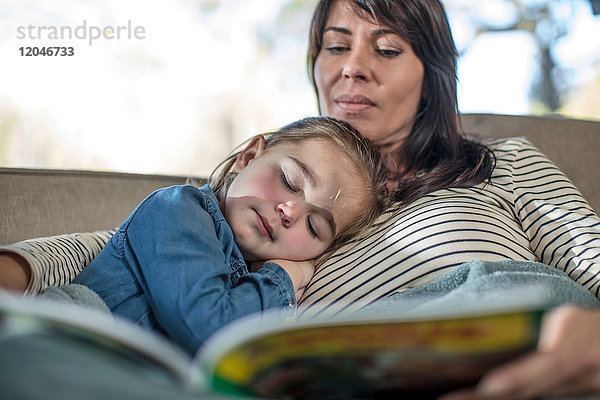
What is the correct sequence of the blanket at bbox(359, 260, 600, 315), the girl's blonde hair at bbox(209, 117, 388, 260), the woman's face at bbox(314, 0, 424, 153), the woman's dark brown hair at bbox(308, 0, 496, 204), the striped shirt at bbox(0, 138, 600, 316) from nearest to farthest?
the blanket at bbox(359, 260, 600, 315), the striped shirt at bbox(0, 138, 600, 316), the girl's blonde hair at bbox(209, 117, 388, 260), the woman's dark brown hair at bbox(308, 0, 496, 204), the woman's face at bbox(314, 0, 424, 153)

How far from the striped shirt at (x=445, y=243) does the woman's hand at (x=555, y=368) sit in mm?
476

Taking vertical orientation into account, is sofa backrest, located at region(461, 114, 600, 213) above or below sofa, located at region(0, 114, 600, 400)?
above

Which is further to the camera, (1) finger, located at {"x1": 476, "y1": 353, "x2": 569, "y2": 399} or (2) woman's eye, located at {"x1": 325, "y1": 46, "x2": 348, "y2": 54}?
(2) woman's eye, located at {"x1": 325, "y1": 46, "x2": 348, "y2": 54}

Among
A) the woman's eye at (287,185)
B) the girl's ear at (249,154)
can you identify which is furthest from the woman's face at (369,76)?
the woman's eye at (287,185)

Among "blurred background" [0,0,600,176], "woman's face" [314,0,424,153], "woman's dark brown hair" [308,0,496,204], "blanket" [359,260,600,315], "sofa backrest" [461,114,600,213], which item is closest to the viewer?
"blanket" [359,260,600,315]

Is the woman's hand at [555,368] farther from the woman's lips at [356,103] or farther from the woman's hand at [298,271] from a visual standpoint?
the woman's lips at [356,103]

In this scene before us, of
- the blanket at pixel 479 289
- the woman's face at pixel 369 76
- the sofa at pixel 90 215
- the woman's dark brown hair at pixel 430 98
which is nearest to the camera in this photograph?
the sofa at pixel 90 215

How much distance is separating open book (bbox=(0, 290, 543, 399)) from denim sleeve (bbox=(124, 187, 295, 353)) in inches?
13.1

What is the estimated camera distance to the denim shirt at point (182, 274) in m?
0.84

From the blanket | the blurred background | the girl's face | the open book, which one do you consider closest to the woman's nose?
the girl's face

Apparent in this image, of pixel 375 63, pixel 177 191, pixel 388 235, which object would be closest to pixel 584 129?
pixel 375 63

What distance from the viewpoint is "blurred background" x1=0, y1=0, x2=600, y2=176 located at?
3.90 m

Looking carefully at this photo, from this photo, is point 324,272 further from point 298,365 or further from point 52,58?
point 52,58

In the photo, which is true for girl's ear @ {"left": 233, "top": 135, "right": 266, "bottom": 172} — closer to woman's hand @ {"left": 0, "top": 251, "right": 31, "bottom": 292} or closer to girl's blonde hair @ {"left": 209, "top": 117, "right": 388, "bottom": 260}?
girl's blonde hair @ {"left": 209, "top": 117, "right": 388, "bottom": 260}
